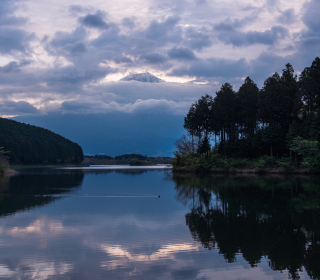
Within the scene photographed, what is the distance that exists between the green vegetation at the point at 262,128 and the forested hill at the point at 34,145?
66350mm

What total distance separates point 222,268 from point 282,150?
48531 mm

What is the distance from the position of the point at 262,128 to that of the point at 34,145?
96608mm

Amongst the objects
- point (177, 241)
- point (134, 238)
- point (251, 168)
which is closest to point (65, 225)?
point (134, 238)

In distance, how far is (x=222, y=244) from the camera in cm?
895

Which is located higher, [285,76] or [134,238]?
[285,76]

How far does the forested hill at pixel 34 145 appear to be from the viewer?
110 metres

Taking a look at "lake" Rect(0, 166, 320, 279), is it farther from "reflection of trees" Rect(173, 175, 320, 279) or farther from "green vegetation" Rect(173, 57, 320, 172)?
"green vegetation" Rect(173, 57, 320, 172)

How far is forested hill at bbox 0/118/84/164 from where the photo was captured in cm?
11000

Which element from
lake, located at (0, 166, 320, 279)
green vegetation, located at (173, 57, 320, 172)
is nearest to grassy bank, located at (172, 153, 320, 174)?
green vegetation, located at (173, 57, 320, 172)

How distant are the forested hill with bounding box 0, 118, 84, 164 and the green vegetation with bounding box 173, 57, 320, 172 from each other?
2612 inches

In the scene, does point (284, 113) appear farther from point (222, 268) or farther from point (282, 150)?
point (222, 268)

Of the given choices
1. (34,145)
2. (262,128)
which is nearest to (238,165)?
(262,128)

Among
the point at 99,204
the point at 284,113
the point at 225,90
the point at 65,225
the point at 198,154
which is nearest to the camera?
the point at 65,225

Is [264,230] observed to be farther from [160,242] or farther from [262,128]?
[262,128]
